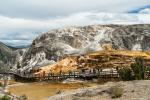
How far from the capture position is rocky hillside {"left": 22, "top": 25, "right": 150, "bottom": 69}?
172000 millimetres

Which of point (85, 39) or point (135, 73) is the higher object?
point (85, 39)

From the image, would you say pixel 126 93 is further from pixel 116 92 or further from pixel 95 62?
pixel 95 62

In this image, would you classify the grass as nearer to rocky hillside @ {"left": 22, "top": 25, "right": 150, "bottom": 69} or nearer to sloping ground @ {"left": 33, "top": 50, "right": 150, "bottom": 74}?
sloping ground @ {"left": 33, "top": 50, "right": 150, "bottom": 74}

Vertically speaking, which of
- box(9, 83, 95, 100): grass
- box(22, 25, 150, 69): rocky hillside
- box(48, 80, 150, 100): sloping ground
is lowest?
box(9, 83, 95, 100): grass

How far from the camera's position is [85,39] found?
180m

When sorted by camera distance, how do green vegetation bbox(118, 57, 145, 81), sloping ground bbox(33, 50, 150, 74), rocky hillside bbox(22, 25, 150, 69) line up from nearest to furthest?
green vegetation bbox(118, 57, 145, 81) → sloping ground bbox(33, 50, 150, 74) → rocky hillside bbox(22, 25, 150, 69)

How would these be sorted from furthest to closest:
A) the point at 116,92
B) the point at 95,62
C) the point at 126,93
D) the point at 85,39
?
1. the point at 85,39
2. the point at 95,62
3. the point at 126,93
4. the point at 116,92

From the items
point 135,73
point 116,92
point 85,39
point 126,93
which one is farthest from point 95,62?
point 116,92

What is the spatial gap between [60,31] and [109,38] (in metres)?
21.6

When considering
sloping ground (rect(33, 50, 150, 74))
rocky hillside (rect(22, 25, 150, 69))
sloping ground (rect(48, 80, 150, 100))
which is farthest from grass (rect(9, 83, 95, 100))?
rocky hillside (rect(22, 25, 150, 69))

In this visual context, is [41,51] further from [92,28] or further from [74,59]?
[74,59]

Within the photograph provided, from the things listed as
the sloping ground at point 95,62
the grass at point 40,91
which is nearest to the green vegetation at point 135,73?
the grass at point 40,91

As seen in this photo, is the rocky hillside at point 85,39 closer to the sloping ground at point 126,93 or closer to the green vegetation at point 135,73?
the green vegetation at point 135,73

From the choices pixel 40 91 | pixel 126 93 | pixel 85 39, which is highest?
pixel 85 39
